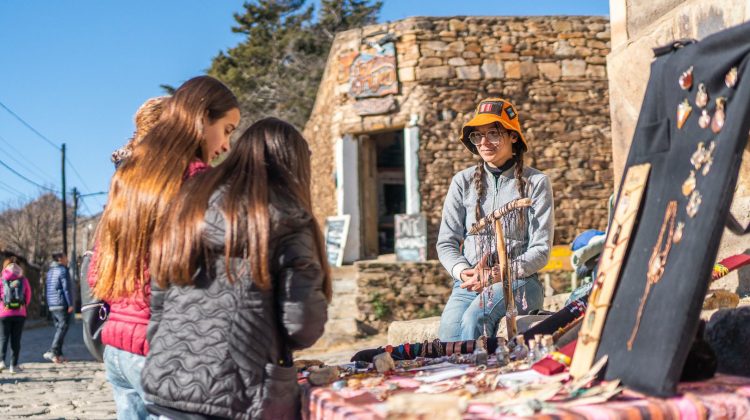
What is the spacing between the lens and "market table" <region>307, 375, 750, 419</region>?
5.41 ft

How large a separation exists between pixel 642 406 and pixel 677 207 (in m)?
0.51

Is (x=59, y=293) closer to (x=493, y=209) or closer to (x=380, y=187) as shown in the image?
(x=493, y=209)

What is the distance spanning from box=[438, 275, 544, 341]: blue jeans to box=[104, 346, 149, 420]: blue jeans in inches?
54.1

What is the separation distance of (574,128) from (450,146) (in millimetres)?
2344

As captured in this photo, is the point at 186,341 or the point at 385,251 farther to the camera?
the point at 385,251

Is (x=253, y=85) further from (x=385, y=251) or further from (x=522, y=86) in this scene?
(x=522, y=86)

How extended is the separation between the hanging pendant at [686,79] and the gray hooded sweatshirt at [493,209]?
1.17 metres

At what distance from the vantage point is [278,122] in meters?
2.25

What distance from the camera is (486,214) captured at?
11.2 feet

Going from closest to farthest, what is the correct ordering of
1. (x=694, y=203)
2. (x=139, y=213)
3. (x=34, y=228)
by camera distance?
(x=694, y=203), (x=139, y=213), (x=34, y=228)

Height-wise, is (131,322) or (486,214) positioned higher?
(486,214)

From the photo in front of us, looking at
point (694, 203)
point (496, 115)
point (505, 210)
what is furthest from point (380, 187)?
point (694, 203)

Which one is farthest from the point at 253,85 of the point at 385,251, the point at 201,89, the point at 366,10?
the point at 201,89

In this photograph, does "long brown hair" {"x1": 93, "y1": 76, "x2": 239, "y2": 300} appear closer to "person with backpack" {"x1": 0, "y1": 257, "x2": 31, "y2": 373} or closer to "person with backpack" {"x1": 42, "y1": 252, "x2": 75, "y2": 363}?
"person with backpack" {"x1": 0, "y1": 257, "x2": 31, "y2": 373}
